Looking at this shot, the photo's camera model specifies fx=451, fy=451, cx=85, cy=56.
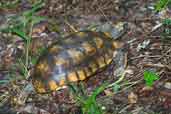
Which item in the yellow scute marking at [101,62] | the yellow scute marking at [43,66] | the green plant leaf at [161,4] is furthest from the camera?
the green plant leaf at [161,4]

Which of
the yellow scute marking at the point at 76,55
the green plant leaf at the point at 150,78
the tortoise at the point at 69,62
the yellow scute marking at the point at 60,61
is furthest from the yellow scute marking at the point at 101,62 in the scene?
the green plant leaf at the point at 150,78

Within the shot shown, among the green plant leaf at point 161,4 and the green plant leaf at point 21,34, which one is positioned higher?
the green plant leaf at point 161,4

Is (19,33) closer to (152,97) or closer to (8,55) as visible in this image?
(8,55)

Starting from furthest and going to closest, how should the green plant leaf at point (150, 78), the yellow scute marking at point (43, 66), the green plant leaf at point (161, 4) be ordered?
1. the green plant leaf at point (161, 4)
2. the yellow scute marking at point (43, 66)
3. the green plant leaf at point (150, 78)

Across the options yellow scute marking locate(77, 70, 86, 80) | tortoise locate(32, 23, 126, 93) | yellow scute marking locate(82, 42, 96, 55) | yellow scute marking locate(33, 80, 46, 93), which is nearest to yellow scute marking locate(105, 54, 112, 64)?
tortoise locate(32, 23, 126, 93)

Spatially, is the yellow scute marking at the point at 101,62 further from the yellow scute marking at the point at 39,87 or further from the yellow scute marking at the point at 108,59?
the yellow scute marking at the point at 39,87

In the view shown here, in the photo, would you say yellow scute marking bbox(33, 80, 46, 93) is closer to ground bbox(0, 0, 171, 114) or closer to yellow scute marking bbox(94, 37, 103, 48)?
ground bbox(0, 0, 171, 114)

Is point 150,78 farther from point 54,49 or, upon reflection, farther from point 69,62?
point 54,49

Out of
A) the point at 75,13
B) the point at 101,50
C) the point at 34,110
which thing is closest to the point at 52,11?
the point at 75,13
